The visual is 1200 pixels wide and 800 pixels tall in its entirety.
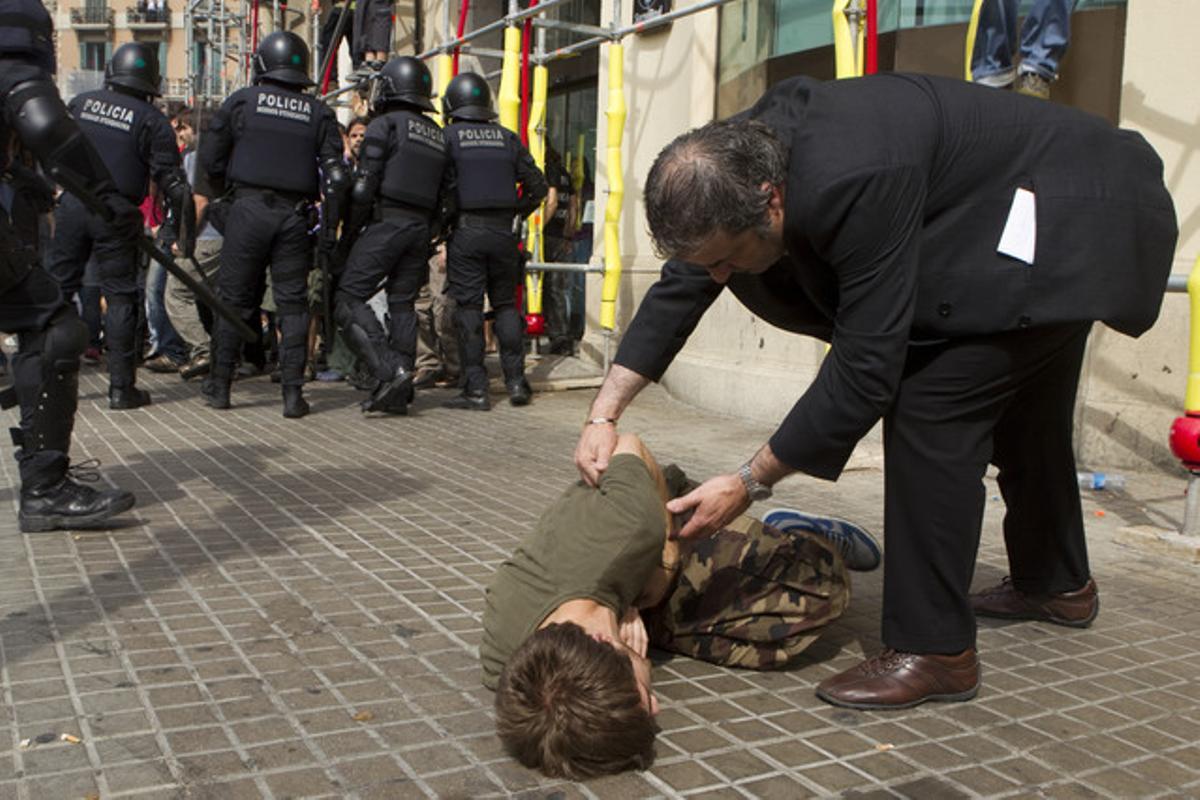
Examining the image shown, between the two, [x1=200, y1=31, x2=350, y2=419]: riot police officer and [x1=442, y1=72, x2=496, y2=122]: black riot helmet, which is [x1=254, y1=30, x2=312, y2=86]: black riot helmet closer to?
[x1=200, y1=31, x2=350, y2=419]: riot police officer

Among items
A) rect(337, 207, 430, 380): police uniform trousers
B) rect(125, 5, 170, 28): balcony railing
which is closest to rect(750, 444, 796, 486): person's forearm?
rect(337, 207, 430, 380): police uniform trousers

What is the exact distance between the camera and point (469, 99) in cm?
783

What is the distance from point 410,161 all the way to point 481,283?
0.94m

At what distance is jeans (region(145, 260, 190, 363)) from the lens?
941 cm

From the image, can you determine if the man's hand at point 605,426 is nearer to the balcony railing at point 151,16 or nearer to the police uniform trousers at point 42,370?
the police uniform trousers at point 42,370

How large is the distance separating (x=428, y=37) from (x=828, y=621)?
11879 mm

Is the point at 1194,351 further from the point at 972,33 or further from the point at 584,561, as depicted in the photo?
the point at 584,561

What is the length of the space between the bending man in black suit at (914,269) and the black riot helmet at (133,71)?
17.8 feet

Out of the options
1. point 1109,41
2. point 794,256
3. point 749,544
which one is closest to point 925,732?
point 749,544

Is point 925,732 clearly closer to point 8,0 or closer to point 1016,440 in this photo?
point 1016,440

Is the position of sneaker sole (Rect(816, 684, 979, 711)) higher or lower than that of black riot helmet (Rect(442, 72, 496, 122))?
lower

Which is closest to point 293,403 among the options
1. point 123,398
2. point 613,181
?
point 123,398

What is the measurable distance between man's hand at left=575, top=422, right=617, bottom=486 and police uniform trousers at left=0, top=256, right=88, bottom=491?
220 centimetres

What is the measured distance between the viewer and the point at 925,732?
274 cm
